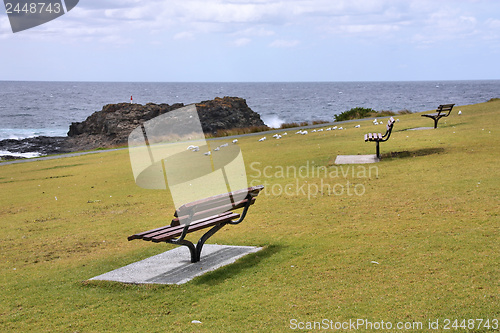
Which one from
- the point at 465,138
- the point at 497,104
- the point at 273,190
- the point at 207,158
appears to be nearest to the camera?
the point at 273,190

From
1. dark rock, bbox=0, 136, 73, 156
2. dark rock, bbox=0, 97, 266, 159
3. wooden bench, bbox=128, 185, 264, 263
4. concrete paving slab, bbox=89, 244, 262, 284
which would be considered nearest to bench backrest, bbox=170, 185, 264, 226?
wooden bench, bbox=128, 185, 264, 263

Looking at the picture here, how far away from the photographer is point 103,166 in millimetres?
22031

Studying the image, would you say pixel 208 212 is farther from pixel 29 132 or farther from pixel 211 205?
pixel 29 132

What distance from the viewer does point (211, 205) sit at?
23.5ft

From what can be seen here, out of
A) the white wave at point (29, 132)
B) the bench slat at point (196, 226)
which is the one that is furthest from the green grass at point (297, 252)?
the white wave at point (29, 132)

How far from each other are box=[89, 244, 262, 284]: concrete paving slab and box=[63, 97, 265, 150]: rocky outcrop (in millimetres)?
38960

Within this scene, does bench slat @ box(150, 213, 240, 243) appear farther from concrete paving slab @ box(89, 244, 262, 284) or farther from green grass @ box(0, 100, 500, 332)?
green grass @ box(0, 100, 500, 332)

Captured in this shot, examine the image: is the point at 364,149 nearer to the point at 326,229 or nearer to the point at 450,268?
the point at 326,229

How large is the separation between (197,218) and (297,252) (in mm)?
1518

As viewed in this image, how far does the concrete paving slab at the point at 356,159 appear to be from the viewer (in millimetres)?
14720

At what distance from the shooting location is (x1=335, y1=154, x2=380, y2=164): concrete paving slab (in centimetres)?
1472

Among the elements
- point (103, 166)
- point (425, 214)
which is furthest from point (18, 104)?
point (425, 214)

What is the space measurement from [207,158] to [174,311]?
607 inches

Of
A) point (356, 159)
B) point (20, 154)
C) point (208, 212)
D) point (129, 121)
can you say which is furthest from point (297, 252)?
point (129, 121)
